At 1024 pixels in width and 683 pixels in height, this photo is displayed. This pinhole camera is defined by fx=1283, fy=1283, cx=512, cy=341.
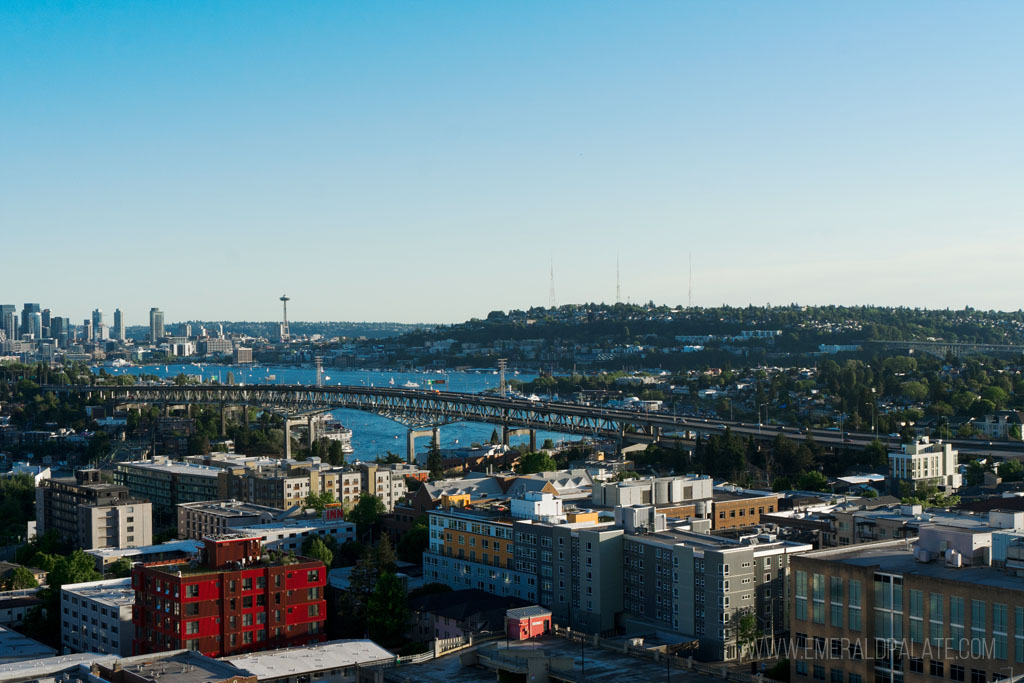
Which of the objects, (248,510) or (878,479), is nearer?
(248,510)

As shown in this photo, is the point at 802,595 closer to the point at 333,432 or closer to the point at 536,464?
the point at 536,464

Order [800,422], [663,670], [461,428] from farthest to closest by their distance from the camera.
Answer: [461,428] < [800,422] < [663,670]

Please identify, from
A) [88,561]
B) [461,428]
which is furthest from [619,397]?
[88,561]

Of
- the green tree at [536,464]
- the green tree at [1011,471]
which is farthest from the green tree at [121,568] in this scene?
the green tree at [1011,471]

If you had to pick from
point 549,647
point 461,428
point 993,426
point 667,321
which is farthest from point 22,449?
point 667,321

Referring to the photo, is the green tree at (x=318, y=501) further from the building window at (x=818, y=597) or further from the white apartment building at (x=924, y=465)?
the building window at (x=818, y=597)

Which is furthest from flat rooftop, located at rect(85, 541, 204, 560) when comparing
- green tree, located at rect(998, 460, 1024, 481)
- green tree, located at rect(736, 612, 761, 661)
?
green tree, located at rect(998, 460, 1024, 481)

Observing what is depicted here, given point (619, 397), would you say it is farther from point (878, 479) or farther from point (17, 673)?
point (17, 673)

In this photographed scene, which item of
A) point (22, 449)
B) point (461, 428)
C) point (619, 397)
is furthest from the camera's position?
point (619, 397)
